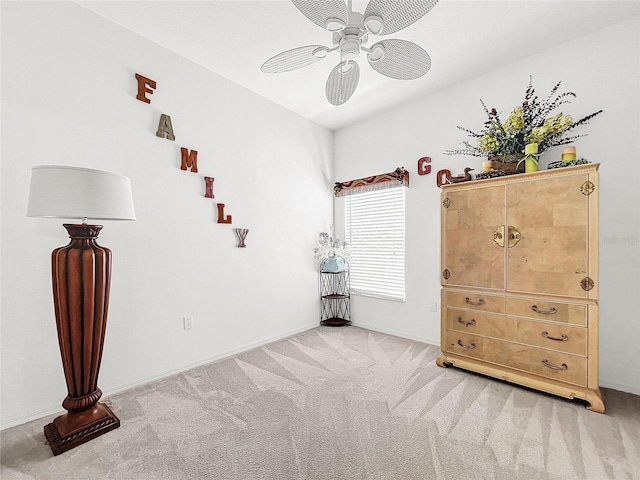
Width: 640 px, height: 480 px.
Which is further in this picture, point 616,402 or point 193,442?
point 616,402

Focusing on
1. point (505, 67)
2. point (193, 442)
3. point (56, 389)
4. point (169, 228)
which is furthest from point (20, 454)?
point (505, 67)

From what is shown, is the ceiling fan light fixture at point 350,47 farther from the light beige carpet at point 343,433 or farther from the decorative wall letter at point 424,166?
the light beige carpet at point 343,433

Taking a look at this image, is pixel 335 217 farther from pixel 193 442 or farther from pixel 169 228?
pixel 193 442

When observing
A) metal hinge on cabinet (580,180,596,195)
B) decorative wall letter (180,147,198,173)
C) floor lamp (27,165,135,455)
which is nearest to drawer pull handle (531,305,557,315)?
metal hinge on cabinet (580,180,596,195)

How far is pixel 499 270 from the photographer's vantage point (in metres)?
2.45

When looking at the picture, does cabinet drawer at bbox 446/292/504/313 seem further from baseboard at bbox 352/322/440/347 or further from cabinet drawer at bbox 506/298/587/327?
baseboard at bbox 352/322/440/347

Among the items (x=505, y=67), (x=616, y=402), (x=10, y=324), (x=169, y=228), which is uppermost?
(x=505, y=67)

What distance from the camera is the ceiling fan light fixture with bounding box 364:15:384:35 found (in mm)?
1485

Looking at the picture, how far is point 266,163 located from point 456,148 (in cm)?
208

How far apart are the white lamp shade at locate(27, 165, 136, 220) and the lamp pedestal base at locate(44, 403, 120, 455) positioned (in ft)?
3.91

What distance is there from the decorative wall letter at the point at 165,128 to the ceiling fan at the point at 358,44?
122 cm

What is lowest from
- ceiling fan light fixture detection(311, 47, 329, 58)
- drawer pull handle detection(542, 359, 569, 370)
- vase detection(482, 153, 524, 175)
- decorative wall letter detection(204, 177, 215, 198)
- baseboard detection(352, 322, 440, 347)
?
baseboard detection(352, 322, 440, 347)

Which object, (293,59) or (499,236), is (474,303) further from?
Result: (293,59)

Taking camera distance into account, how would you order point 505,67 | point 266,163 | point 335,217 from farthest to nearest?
1. point 335,217
2. point 266,163
3. point 505,67
